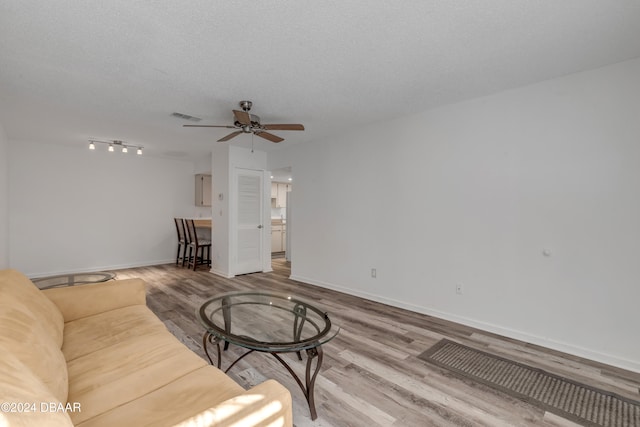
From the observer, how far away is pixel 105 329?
77.1 inches

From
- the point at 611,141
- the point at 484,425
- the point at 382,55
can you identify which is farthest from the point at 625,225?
the point at 382,55

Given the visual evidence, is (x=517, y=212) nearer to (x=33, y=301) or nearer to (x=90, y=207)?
(x=33, y=301)

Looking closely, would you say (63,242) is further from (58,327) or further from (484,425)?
(484,425)

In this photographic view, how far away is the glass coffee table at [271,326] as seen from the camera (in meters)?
1.69

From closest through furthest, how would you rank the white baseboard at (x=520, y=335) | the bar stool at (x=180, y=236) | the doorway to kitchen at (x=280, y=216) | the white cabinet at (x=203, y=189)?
the white baseboard at (x=520, y=335) < the bar stool at (x=180, y=236) < the white cabinet at (x=203, y=189) < the doorway to kitchen at (x=280, y=216)

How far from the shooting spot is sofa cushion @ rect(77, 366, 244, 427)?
1.12 metres

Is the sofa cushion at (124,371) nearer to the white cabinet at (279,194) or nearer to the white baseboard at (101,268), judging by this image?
the white baseboard at (101,268)

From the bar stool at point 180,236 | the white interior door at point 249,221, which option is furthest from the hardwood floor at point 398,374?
the bar stool at point 180,236

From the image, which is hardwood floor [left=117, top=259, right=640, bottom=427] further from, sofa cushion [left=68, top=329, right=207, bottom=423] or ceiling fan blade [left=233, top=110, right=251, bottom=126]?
Result: ceiling fan blade [left=233, top=110, right=251, bottom=126]

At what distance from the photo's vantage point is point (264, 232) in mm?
5852

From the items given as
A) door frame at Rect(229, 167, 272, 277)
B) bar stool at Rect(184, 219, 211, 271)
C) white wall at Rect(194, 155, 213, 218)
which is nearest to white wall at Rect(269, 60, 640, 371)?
door frame at Rect(229, 167, 272, 277)

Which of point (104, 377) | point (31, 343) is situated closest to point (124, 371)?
point (104, 377)

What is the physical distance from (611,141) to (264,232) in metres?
5.08

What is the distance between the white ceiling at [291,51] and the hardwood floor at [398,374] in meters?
2.50
